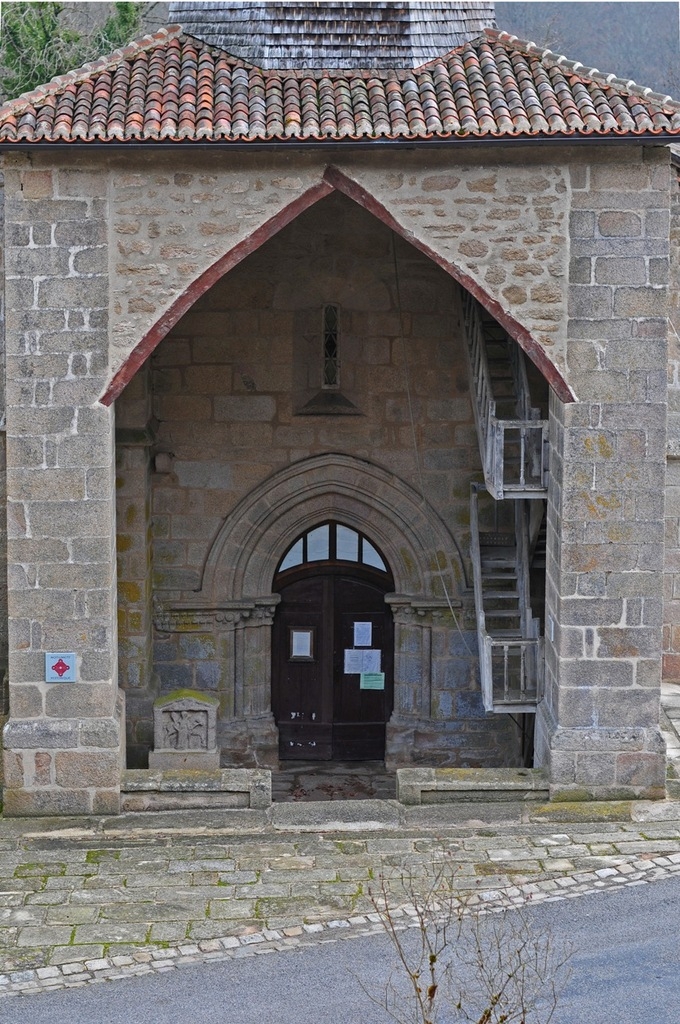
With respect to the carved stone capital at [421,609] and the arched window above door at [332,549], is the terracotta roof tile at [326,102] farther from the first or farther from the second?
the carved stone capital at [421,609]

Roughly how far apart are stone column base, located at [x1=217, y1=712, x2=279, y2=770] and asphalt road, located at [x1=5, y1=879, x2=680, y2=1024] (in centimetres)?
544

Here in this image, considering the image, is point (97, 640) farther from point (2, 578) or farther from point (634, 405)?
point (634, 405)

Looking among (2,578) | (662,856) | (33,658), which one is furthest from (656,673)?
(2,578)

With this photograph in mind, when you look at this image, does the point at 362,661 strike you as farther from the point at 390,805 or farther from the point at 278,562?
the point at 390,805

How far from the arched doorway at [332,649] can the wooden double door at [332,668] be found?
1cm

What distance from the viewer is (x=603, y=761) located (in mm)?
12445

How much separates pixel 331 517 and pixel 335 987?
6615 mm

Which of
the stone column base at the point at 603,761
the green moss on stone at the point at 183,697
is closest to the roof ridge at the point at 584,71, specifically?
the stone column base at the point at 603,761

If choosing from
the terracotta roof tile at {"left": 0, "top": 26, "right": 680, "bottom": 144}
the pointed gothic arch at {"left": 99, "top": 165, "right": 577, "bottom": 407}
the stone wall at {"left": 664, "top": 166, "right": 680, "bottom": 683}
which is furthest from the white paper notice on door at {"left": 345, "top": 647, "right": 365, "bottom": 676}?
the terracotta roof tile at {"left": 0, "top": 26, "right": 680, "bottom": 144}

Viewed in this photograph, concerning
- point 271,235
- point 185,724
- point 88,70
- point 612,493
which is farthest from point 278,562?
point 88,70

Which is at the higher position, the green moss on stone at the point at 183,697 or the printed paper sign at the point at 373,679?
the printed paper sign at the point at 373,679

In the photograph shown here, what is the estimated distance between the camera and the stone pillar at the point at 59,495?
38.8ft

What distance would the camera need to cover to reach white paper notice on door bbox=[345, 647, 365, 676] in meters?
16.0

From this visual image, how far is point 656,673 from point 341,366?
181 inches
